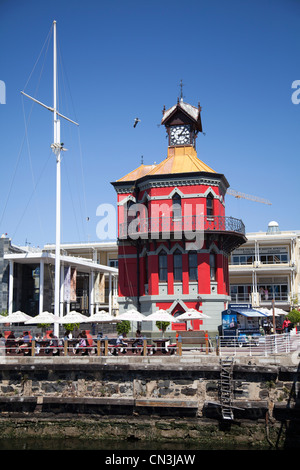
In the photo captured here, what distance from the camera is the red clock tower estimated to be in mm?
35062

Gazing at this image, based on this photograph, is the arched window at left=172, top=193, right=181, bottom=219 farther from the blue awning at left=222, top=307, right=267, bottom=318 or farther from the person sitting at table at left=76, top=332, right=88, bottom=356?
the person sitting at table at left=76, top=332, right=88, bottom=356

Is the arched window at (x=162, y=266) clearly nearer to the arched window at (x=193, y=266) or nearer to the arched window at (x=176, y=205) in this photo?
the arched window at (x=193, y=266)

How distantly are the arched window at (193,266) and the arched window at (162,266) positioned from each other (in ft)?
5.70

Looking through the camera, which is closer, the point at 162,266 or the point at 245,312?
the point at 245,312

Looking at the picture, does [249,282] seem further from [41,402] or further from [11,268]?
[41,402]

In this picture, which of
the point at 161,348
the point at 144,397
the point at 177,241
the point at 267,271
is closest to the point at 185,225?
→ the point at 177,241

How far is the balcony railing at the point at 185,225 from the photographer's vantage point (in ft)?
115

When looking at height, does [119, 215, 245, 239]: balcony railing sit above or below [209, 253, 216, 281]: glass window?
above

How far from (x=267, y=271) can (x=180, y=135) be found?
870 inches

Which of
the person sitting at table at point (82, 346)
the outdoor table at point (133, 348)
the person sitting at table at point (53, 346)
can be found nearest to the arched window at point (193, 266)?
the outdoor table at point (133, 348)

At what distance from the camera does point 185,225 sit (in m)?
35.3

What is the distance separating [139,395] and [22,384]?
5.40m

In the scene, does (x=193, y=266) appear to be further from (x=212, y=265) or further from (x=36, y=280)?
(x=36, y=280)

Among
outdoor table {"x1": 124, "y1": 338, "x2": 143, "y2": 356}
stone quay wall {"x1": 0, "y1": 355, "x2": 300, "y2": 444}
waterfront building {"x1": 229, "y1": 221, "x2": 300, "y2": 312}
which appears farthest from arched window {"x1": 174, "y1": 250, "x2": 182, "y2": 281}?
waterfront building {"x1": 229, "y1": 221, "x2": 300, "y2": 312}
